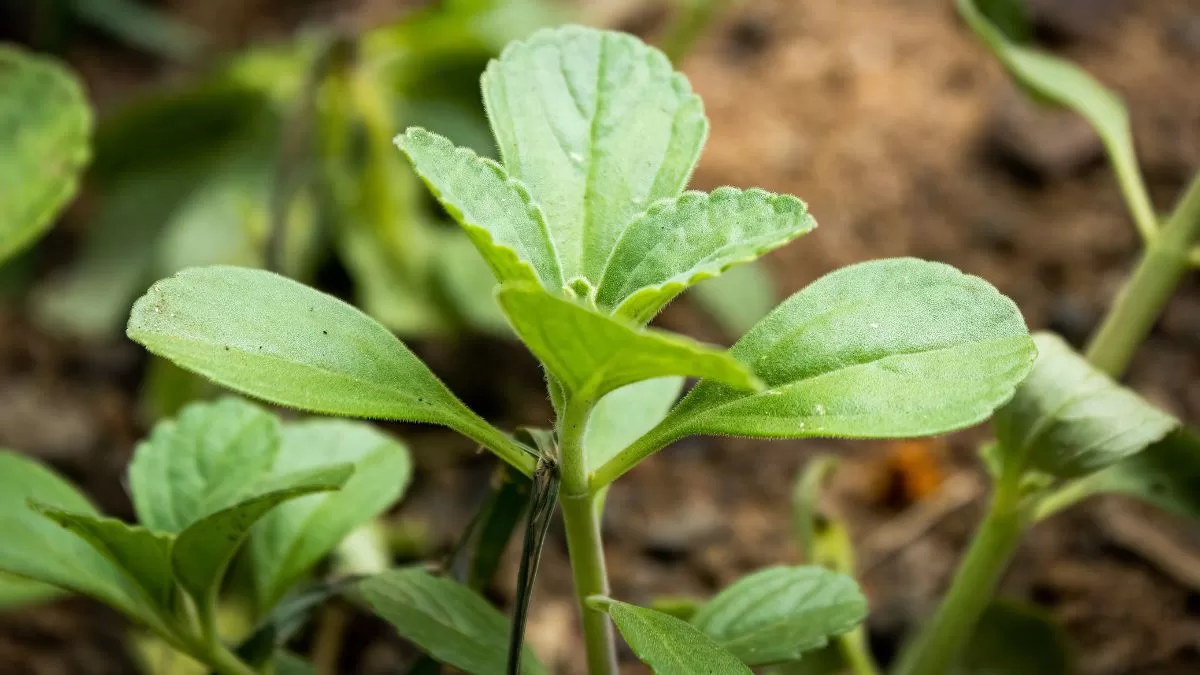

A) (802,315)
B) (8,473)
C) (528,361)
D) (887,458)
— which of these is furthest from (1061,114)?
(8,473)

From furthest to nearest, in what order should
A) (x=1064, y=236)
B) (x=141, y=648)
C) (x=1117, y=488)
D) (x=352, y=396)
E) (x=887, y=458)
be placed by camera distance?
(x=1064, y=236), (x=887, y=458), (x=141, y=648), (x=1117, y=488), (x=352, y=396)

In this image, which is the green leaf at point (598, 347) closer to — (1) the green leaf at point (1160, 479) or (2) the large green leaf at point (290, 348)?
(2) the large green leaf at point (290, 348)

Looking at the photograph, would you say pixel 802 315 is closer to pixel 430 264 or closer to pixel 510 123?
pixel 510 123

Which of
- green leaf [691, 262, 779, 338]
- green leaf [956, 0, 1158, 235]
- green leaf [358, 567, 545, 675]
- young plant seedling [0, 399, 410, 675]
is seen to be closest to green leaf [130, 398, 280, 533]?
young plant seedling [0, 399, 410, 675]

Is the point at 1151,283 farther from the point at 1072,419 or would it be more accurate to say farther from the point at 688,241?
the point at 688,241

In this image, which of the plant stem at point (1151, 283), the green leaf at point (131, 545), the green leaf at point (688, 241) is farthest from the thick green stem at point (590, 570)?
the plant stem at point (1151, 283)

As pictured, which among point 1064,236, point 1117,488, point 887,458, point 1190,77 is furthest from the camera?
point 1190,77
